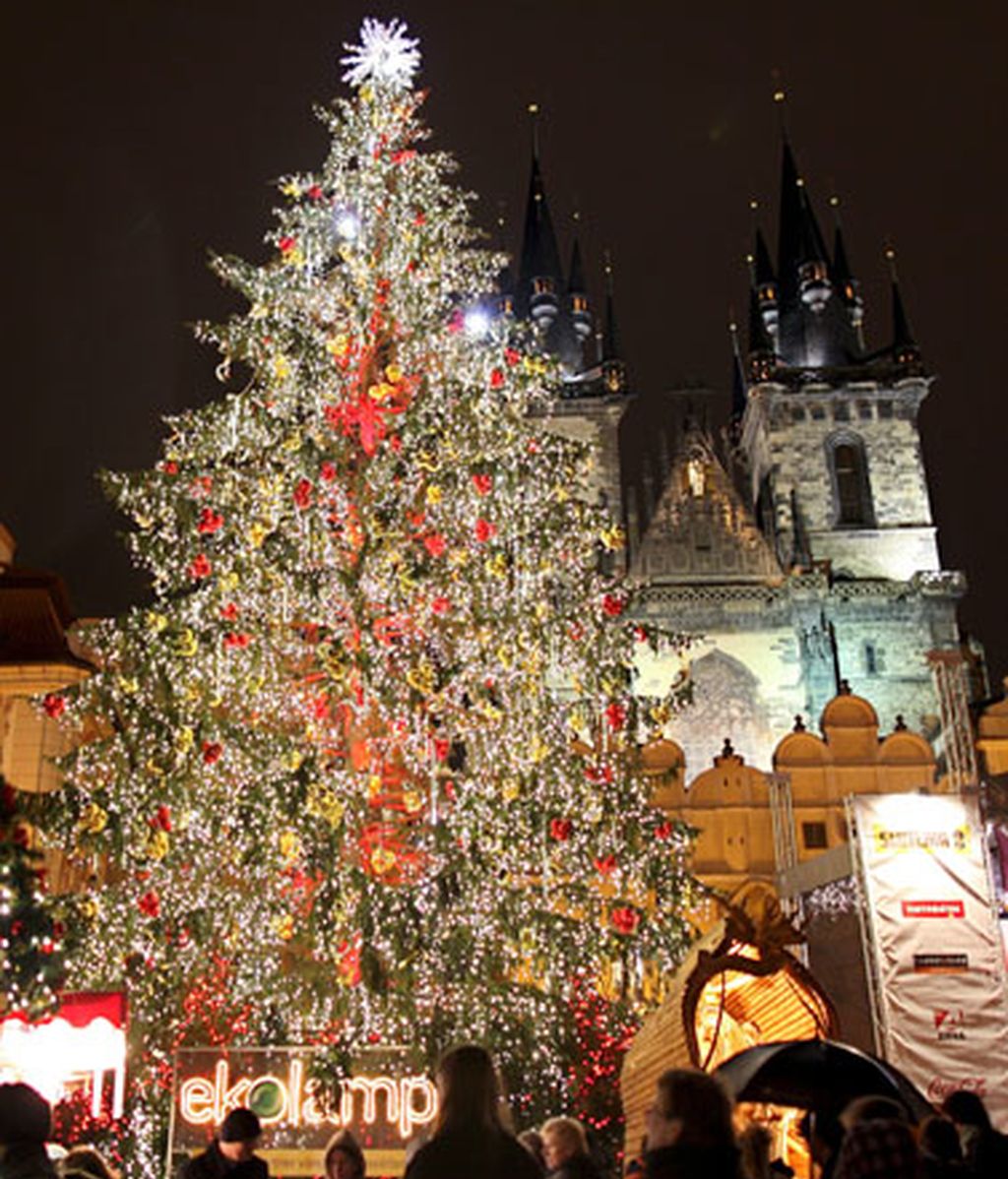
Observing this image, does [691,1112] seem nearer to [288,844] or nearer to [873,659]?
[288,844]

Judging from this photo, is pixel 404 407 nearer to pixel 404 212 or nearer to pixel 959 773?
pixel 404 212

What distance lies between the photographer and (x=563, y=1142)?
17.0ft

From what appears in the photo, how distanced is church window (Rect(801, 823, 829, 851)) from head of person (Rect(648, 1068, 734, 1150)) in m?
16.7

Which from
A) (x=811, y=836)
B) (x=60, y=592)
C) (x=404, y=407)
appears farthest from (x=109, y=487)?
(x=811, y=836)

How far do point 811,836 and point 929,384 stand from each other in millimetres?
20573

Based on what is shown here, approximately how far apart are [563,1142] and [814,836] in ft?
49.3

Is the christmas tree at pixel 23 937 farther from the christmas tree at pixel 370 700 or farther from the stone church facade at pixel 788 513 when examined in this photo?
the stone church facade at pixel 788 513

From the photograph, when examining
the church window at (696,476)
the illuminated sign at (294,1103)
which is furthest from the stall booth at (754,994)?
the church window at (696,476)

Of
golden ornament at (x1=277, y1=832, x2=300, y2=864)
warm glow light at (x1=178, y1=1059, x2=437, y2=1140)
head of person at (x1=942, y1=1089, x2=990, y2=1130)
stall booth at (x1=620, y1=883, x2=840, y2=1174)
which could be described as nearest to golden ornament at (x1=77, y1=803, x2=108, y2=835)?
golden ornament at (x1=277, y1=832, x2=300, y2=864)

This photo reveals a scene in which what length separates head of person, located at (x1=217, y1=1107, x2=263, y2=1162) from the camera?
5.45 meters

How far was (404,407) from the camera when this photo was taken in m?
12.5

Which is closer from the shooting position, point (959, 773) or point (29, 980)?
point (29, 980)

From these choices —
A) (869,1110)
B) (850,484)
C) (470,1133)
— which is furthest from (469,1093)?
(850,484)

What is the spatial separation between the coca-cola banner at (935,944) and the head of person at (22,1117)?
9.18 meters
